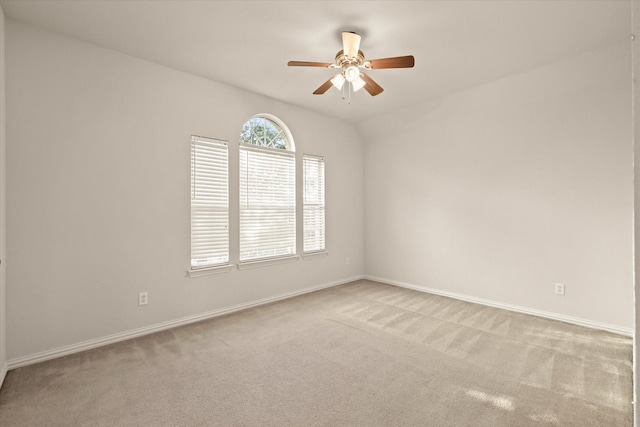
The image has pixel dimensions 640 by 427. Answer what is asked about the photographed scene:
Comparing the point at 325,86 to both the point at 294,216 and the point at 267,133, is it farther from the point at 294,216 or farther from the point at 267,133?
the point at 294,216

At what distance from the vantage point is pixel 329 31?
2742mm

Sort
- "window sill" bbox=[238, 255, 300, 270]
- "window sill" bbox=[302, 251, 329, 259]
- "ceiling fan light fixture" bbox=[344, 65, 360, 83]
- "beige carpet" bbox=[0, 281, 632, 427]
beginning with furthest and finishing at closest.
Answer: "window sill" bbox=[302, 251, 329, 259] < "window sill" bbox=[238, 255, 300, 270] < "ceiling fan light fixture" bbox=[344, 65, 360, 83] < "beige carpet" bbox=[0, 281, 632, 427]

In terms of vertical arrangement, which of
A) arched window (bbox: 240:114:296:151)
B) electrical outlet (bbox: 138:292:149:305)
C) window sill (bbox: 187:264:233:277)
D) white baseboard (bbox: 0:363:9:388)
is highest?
arched window (bbox: 240:114:296:151)

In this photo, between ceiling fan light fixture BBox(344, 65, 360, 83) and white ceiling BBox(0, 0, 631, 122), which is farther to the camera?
ceiling fan light fixture BBox(344, 65, 360, 83)

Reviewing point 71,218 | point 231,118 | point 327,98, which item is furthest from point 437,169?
point 71,218

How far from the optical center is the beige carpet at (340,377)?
1.94m

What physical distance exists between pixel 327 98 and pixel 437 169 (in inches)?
75.3

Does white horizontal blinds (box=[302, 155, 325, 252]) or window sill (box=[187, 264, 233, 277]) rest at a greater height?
white horizontal blinds (box=[302, 155, 325, 252])

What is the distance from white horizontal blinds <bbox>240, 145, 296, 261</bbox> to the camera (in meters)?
4.05

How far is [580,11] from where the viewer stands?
245 cm

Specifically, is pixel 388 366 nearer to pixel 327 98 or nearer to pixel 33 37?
pixel 327 98

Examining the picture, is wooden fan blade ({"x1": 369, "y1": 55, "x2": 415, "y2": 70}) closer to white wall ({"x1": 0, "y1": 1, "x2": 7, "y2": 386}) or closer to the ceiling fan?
the ceiling fan

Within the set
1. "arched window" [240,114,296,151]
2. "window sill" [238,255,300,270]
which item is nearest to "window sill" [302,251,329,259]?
"window sill" [238,255,300,270]

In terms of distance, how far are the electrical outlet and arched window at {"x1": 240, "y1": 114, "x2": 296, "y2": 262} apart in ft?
3.69
